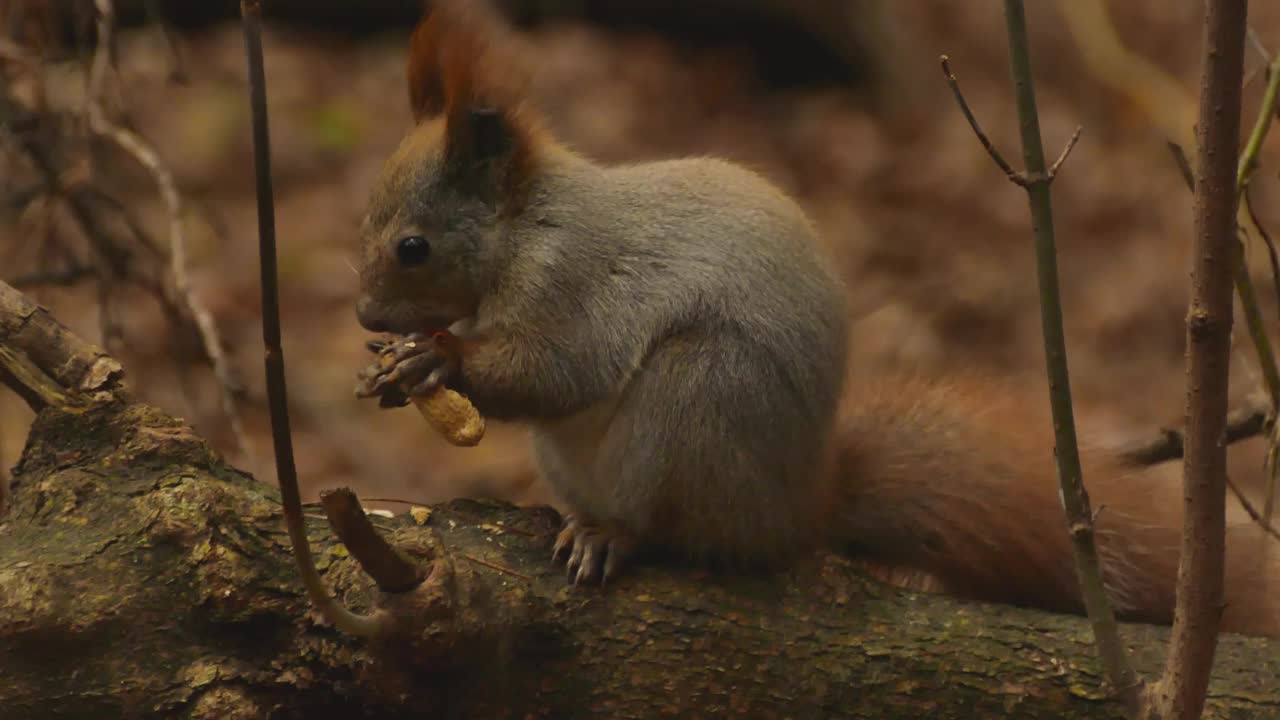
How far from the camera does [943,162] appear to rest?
5496mm

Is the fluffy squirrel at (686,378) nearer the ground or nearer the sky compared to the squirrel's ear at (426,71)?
nearer the ground

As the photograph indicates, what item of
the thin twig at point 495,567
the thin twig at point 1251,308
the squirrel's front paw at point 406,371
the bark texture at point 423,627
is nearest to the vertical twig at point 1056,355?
the thin twig at point 1251,308

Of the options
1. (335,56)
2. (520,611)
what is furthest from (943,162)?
(520,611)

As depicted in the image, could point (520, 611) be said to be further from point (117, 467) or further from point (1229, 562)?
point (1229, 562)

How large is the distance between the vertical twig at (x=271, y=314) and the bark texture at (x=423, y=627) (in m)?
0.26

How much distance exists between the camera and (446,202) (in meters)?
2.29

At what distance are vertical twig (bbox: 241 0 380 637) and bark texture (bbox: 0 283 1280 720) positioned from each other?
0.87 feet

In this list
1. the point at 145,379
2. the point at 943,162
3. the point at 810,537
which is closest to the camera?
the point at 810,537

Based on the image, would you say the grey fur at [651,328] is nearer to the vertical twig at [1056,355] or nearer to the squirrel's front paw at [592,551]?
the squirrel's front paw at [592,551]

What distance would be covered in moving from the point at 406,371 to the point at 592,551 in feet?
1.31

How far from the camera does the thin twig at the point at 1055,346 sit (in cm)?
137

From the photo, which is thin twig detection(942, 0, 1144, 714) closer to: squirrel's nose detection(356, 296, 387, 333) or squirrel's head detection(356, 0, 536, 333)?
squirrel's head detection(356, 0, 536, 333)

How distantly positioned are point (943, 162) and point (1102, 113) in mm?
703

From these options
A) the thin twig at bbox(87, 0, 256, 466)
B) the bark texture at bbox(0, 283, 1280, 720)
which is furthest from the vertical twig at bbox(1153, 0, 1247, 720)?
the thin twig at bbox(87, 0, 256, 466)
